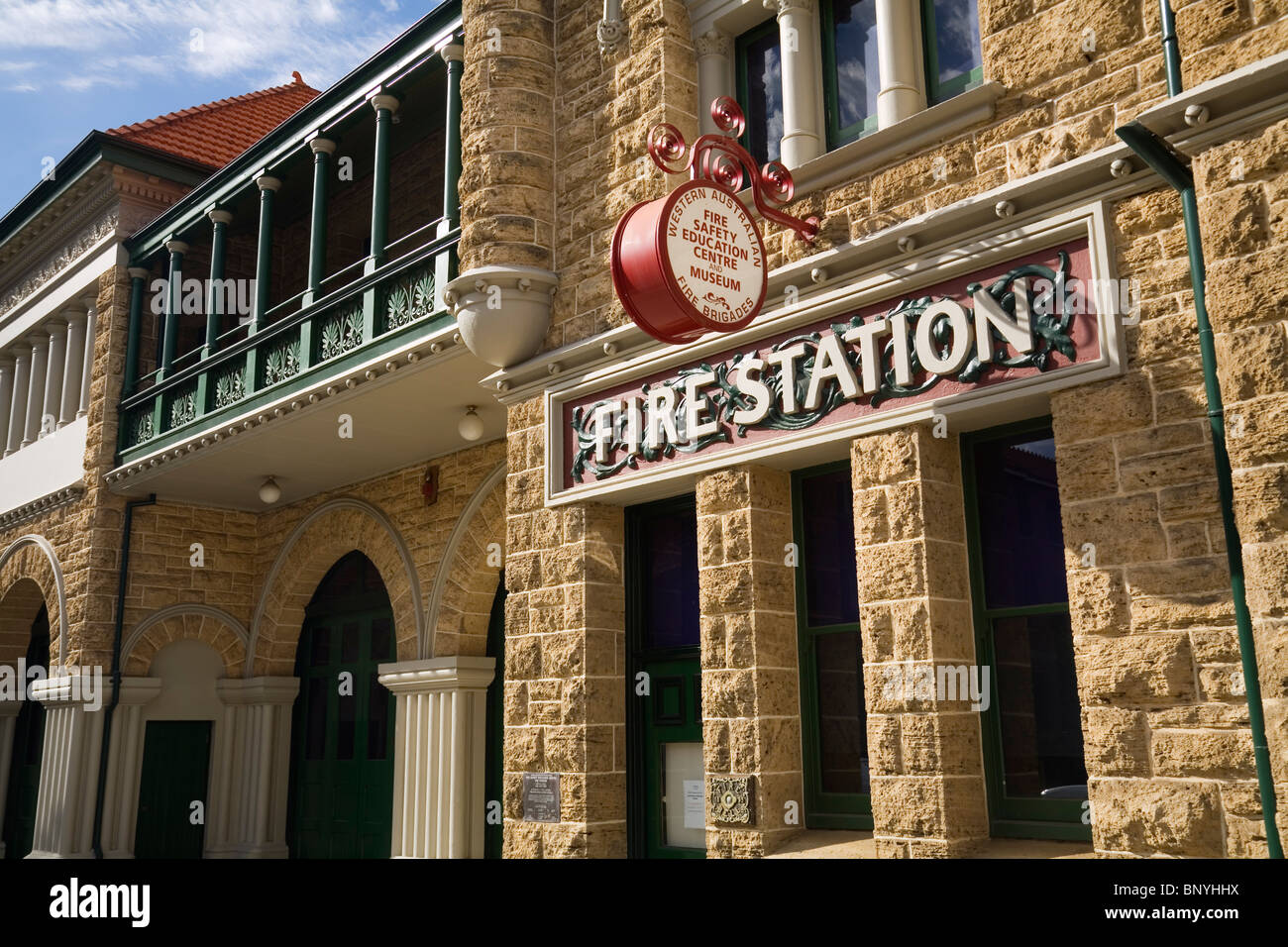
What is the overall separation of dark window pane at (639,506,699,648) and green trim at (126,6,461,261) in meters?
4.65

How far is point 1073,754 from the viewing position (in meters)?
5.92

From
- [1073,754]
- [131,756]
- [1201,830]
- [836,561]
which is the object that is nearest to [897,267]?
[836,561]

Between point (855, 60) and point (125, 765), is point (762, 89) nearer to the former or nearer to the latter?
point (855, 60)

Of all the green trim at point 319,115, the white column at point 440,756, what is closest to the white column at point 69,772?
the white column at point 440,756

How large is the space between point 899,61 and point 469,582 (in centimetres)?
656

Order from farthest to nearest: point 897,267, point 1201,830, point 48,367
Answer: point 48,367
point 897,267
point 1201,830

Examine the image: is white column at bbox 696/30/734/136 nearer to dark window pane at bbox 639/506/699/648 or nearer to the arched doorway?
dark window pane at bbox 639/506/699/648

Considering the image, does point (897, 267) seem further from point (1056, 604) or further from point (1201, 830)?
point (1201, 830)

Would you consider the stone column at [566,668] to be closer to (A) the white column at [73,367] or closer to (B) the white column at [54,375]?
(A) the white column at [73,367]

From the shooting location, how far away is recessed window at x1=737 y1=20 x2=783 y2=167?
7934 mm

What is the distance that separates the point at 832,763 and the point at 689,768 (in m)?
1.25

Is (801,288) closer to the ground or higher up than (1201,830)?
higher up

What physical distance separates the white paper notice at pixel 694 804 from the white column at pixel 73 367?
11.2 metres

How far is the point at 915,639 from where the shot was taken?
6.00 metres
